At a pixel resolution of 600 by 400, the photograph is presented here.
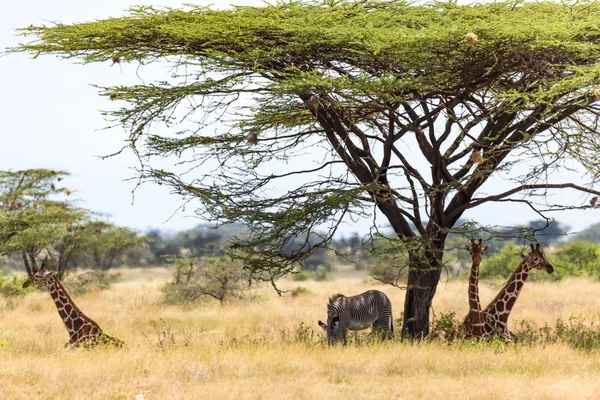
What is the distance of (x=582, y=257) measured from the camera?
3206cm

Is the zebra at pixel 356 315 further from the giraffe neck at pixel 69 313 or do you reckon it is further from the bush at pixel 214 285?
the bush at pixel 214 285

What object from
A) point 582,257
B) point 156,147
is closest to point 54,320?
point 156,147

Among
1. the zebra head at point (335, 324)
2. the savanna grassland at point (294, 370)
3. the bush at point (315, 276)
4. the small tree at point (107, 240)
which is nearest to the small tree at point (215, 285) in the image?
the savanna grassland at point (294, 370)

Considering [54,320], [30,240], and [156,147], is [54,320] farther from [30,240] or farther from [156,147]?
[30,240]

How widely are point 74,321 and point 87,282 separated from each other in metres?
17.0

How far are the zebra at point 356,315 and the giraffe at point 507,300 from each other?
1.67m

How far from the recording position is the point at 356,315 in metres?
12.3

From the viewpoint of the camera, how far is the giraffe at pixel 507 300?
11.9 m

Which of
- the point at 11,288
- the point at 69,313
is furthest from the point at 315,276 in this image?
the point at 69,313

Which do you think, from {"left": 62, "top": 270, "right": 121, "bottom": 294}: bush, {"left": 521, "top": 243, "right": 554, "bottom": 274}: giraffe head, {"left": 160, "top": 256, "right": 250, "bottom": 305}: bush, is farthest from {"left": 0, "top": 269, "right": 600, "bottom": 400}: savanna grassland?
{"left": 62, "top": 270, "right": 121, "bottom": 294}: bush

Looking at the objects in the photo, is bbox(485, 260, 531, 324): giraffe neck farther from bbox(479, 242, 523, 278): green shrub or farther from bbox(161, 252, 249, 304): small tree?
bbox(479, 242, 523, 278): green shrub

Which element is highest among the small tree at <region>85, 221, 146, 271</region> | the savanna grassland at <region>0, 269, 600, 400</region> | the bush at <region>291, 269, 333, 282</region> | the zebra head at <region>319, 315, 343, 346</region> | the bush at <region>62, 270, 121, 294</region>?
the small tree at <region>85, 221, 146, 271</region>

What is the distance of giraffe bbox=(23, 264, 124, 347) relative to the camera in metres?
11.4

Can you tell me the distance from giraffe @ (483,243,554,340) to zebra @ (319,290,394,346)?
5.49ft
